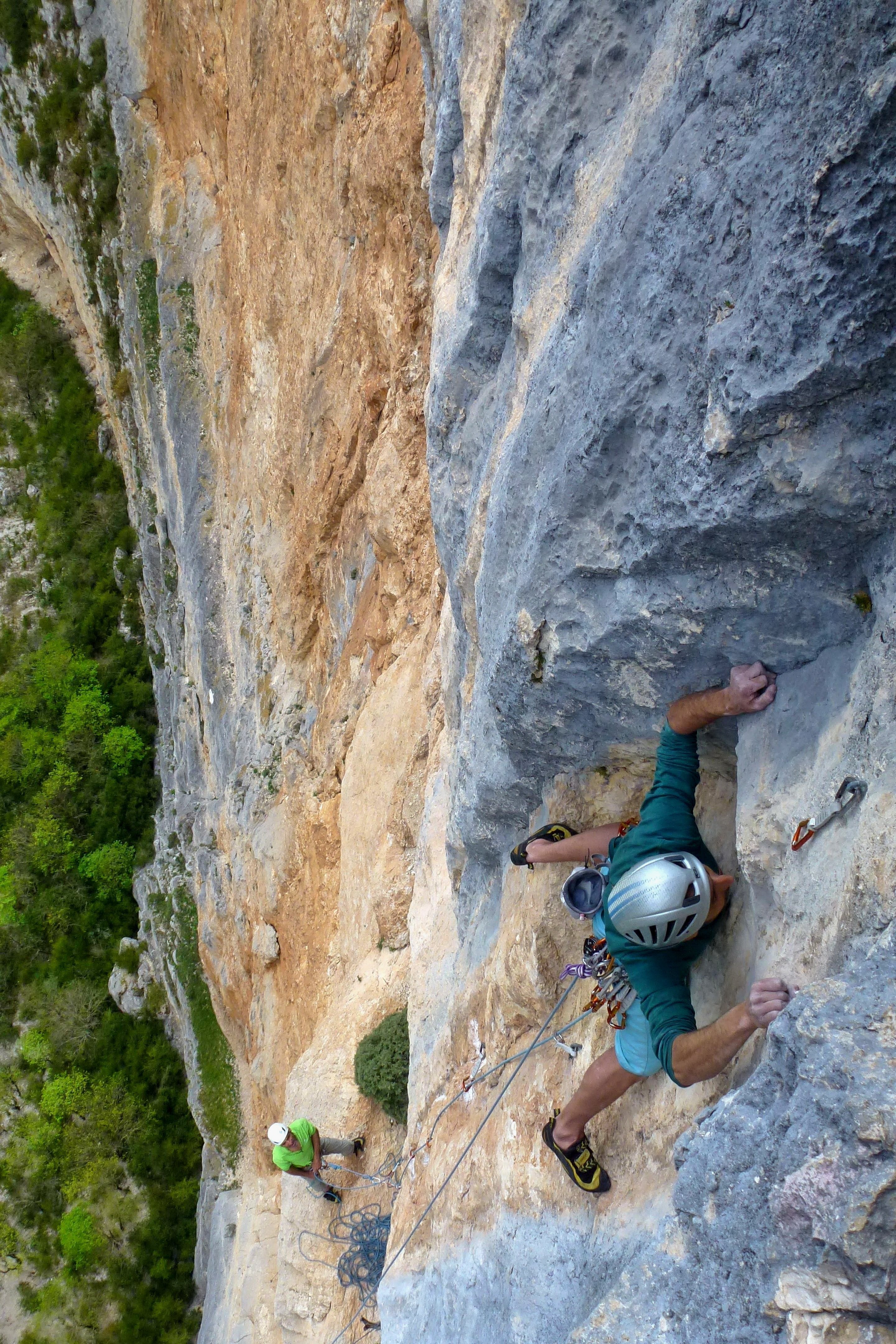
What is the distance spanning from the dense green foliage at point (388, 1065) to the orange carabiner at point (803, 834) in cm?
602

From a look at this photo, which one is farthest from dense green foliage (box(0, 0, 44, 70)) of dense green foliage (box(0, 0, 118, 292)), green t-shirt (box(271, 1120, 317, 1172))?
green t-shirt (box(271, 1120, 317, 1172))

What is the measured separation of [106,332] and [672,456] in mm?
18763

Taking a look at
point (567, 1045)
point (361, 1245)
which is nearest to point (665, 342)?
point (567, 1045)

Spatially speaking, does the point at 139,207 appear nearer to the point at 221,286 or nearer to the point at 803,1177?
the point at 221,286

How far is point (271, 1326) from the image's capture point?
Answer: 980 centimetres

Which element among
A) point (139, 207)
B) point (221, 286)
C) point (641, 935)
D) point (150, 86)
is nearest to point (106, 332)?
point (139, 207)

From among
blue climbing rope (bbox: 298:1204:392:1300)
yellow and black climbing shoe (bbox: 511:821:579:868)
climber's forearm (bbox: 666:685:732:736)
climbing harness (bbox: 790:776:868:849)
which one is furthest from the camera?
blue climbing rope (bbox: 298:1204:392:1300)

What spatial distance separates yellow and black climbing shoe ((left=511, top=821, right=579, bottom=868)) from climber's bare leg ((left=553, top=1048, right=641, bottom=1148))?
0.96 metres

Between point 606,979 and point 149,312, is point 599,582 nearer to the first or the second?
point 606,979

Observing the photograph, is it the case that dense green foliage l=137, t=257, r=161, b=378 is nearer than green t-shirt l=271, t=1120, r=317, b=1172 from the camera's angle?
No

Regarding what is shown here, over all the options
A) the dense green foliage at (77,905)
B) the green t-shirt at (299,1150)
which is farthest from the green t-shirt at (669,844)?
the dense green foliage at (77,905)

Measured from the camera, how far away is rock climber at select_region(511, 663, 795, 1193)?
9.32 ft

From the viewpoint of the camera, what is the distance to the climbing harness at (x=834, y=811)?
2357 mm

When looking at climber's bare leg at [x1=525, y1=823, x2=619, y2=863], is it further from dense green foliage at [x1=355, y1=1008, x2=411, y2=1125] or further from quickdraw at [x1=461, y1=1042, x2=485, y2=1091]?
dense green foliage at [x1=355, y1=1008, x2=411, y2=1125]
